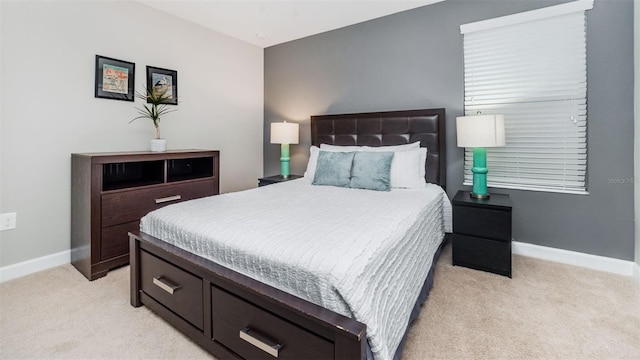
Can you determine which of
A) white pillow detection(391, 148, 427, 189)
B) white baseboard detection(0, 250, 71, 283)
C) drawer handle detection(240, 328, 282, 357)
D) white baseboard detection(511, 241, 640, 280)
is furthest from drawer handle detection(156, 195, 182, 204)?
white baseboard detection(511, 241, 640, 280)

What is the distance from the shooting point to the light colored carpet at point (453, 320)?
1.53 metres

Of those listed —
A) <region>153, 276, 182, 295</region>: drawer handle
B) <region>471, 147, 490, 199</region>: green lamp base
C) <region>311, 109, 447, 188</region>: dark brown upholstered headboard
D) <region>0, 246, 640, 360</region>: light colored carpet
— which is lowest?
<region>0, 246, 640, 360</region>: light colored carpet

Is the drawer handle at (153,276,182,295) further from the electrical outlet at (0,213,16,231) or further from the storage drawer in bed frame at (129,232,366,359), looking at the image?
the electrical outlet at (0,213,16,231)

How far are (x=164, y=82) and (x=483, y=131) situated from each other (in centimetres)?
313

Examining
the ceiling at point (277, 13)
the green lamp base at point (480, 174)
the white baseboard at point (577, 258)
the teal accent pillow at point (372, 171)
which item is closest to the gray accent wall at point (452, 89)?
the white baseboard at point (577, 258)

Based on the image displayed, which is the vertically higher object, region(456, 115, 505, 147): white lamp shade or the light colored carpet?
region(456, 115, 505, 147): white lamp shade

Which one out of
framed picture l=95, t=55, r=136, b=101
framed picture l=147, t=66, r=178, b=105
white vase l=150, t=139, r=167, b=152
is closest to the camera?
framed picture l=95, t=55, r=136, b=101

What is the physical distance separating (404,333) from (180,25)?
12.0 feet

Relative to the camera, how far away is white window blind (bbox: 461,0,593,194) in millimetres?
2525

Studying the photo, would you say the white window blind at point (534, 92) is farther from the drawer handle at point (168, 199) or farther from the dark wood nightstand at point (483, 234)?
the drawer handle at point (168, 199)

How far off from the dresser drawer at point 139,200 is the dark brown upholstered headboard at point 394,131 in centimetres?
160

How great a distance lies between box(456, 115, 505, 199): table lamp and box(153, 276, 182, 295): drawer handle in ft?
7.64

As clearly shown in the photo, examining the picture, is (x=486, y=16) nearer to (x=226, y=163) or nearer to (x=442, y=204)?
(x=442, y=204)

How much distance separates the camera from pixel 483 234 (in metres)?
2.41
